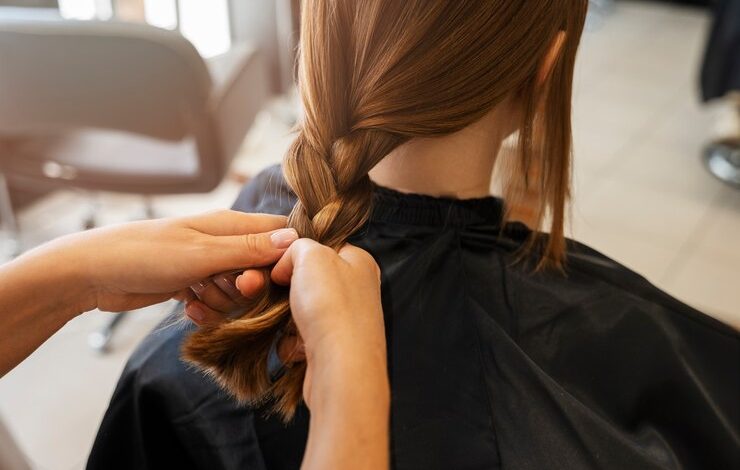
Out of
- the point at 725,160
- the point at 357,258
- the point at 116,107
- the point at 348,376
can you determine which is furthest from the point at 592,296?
the point at 725,160

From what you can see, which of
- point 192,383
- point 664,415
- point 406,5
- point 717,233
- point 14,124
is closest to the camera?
point 406,5

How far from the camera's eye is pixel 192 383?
0.89m

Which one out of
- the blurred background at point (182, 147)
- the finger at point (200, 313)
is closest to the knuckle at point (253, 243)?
the finger at point (200, 313)

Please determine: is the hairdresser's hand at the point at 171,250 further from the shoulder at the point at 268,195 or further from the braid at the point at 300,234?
the shoulder at the point at 268,195

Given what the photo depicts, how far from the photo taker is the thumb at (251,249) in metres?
0.78

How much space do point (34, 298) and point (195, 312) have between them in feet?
0.65

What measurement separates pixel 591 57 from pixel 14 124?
3687 millimetres

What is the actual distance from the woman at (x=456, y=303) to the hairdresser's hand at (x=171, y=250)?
0.15 feet

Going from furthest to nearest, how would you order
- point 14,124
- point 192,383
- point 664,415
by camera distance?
1. point 14,124
2. point 664,415
3. point 192,383

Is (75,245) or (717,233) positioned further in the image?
(717,233)

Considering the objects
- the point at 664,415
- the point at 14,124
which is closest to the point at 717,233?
the point at 664,415

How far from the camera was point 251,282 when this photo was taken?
0.77 meters

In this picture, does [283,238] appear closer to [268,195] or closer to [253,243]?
[253,243]

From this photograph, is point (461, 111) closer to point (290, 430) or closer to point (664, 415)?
point (290, 430)
